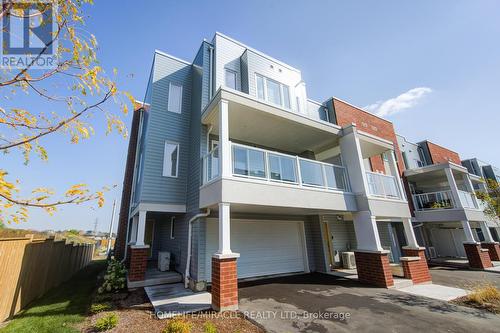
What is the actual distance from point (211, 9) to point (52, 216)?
23.5ft

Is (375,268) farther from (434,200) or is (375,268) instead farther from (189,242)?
(434,200)

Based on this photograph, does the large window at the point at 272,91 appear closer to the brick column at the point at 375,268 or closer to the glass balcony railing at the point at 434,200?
the brick column at the point at 375,268

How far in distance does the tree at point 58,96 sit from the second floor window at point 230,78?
28.1ft

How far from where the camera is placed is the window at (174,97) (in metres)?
11.0

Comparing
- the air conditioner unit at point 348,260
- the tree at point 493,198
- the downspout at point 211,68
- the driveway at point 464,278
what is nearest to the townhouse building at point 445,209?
the driveway at point 464,278

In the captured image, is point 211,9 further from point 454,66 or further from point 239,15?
point 454,66

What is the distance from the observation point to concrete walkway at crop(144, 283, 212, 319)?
18.7 ft

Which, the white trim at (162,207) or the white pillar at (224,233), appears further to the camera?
the white trim at (162,207)

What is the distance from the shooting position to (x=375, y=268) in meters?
8.12

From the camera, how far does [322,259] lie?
10.6 metres

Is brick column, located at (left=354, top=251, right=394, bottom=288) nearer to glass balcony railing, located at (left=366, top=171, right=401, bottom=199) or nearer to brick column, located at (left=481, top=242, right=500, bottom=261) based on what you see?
glass balcony railing, located at (left=366, top=171, right=401, bottom=199)

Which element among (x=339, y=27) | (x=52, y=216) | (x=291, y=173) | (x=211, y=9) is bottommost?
(x=52, y=216)

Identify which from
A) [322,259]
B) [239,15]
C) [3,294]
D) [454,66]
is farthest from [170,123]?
[454,66]

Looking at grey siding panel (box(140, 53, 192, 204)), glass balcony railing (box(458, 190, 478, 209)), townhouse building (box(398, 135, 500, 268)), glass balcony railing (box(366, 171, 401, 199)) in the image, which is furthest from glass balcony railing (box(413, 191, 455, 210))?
grey siding panel (box(140, 53, 192, 204))
